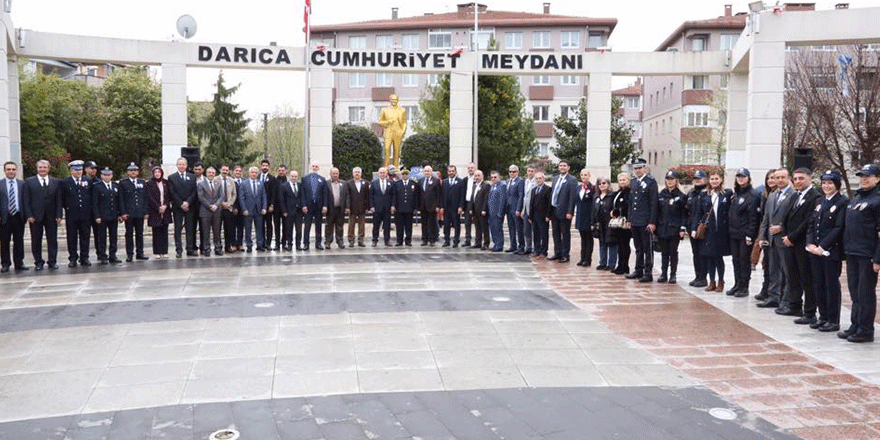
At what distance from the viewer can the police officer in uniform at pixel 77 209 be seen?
12.4m

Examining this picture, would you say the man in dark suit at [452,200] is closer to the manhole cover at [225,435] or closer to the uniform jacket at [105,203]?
the uniform jacket at [105,203]

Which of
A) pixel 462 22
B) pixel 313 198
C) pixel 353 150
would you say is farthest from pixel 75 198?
pixel 462 22

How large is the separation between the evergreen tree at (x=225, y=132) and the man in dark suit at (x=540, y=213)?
31.6 meters

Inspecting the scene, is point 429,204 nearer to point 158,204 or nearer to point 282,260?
point 282,260

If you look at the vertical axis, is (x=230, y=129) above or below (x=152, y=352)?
above

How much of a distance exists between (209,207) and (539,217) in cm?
607

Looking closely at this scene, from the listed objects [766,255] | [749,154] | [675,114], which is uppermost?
[675,114]

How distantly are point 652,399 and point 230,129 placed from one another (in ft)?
135

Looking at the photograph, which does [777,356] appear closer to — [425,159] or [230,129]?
[425,159]

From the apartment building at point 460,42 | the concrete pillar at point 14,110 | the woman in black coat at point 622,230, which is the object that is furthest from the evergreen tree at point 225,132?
the woman in black coat at point 622,230

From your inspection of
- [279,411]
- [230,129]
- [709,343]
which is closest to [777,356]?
[709,343]

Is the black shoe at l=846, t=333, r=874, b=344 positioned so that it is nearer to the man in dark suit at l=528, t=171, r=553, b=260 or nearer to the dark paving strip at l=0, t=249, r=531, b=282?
the dark paving strip at l=0, t=249, r=531, b=282

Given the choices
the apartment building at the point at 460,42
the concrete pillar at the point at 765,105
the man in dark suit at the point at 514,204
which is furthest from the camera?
the apartment building at the point at 460,42

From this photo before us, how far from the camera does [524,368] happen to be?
642 cm
